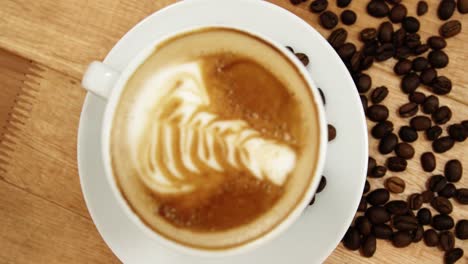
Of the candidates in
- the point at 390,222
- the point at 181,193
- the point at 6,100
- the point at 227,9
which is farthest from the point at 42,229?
the point at 390,222

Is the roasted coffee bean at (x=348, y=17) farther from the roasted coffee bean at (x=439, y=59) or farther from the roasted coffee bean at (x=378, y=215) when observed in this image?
the roasted coffee bean at (x=378, y=215)

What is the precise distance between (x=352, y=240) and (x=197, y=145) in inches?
19.5

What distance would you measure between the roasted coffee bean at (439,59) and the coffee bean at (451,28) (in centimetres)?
4

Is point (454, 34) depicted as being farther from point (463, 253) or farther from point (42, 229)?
point (42, 229)

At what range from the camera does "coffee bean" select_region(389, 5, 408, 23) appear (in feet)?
3.61

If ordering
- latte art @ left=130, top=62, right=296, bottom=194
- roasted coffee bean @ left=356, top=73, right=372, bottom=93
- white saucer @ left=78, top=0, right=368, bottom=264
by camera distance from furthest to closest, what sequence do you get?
1. roasted coffee bean @ left=356, top=73, right=372, bottom=93
2. white saucer @ left=78, top=0, right=368, bottom=264
3. latte art @ left=130, top=62, right=296, bottom=194

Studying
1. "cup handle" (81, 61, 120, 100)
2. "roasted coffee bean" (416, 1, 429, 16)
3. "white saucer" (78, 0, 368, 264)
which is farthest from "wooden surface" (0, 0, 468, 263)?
"cup handle" (81, 61, 120, 100)

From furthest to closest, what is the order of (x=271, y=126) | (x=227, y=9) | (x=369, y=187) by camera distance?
(x=369, y=187)
(x=227, y=9)
(x=271, y=126)

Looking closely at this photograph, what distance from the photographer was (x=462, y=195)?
109cm

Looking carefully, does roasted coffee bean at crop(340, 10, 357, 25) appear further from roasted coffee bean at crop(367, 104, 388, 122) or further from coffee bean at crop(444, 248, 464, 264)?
coffee bean at crop(444, 248, 464, 264)

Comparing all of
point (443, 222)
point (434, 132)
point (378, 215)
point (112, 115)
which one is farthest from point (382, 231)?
point (112, 115)

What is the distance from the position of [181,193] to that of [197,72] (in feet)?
0.65

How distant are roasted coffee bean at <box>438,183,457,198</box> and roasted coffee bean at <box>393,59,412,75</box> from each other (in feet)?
0.90

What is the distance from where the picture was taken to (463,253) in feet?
3.61
